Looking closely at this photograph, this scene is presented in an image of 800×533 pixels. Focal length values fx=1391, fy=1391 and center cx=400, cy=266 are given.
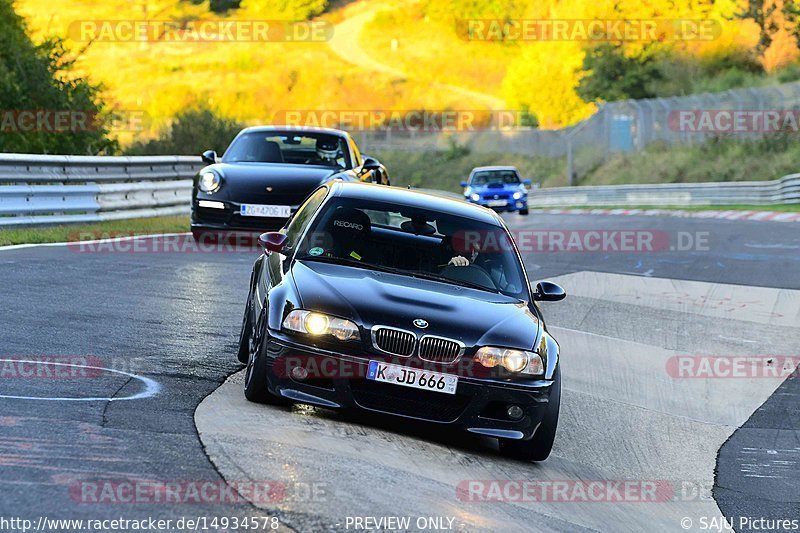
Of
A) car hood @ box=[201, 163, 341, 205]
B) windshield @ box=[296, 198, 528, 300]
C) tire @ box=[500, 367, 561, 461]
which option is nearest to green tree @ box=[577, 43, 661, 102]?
car hood @ box=[201, 163, 341, 205]

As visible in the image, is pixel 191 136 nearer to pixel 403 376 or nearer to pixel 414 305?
pixel 414 305

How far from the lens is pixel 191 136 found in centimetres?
3180

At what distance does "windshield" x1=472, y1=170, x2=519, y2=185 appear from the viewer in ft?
130

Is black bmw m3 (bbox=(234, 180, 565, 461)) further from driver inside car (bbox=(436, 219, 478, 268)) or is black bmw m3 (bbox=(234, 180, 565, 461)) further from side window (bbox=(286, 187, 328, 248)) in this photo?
side window (bbox=(286, 187, 328, 248))

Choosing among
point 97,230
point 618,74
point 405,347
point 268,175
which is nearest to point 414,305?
point 405,347

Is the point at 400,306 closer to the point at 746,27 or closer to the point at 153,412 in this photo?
the point at 153,412

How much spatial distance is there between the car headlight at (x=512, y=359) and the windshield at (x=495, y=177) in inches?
1259

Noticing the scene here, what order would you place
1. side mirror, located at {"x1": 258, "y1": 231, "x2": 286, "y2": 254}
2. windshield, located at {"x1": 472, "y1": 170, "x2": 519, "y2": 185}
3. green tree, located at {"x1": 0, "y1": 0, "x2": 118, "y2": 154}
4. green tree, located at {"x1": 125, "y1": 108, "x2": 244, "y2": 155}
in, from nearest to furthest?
side mirror, located at {"x1": 258, "y1": 231, "x2": 286, "y2": 254} < green tree, located at {"x1": 0, "y1": 0, "x2": 118, "y2": 154} < green tree, located at {"x1": 125, "y1": 108, "x2": 244, "y2": 155} < windshield, located at {"x1": 472, "y1": 170, "x2": 519, "y2": 185}

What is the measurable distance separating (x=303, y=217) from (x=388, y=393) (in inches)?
85.0

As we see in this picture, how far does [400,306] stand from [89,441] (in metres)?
1.90

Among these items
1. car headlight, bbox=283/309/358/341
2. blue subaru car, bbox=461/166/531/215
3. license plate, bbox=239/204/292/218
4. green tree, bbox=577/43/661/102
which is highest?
car headlight, bbox=283/309/358/341

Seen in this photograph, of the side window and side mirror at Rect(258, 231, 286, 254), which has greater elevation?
the side window

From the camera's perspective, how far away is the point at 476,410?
23.9 feet

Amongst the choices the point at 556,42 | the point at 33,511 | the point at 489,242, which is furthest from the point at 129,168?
the point at 556,42
